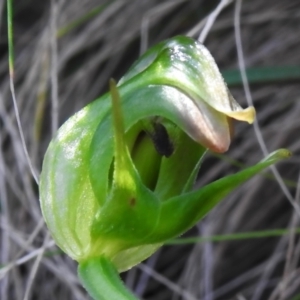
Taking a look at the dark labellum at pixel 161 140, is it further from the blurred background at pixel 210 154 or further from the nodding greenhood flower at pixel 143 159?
the blurred background at pixel 210 154

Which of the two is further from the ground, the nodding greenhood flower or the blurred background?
the nodding greenhood flower

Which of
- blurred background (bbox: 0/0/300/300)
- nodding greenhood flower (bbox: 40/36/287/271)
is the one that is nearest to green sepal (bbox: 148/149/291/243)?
nodding greenhood flower (bbox: 40/36/287/271)

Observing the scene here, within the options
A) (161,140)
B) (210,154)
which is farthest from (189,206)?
(210,154)

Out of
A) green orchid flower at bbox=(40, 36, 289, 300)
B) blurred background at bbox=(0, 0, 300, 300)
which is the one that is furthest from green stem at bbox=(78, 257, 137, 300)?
blurred background at bbox=(0, 0, 300, 300)

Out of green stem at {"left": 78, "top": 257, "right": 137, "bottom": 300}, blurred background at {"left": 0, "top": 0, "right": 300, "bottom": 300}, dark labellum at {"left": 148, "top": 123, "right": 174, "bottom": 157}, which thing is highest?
dark labellum at {"left": 148, "top": 123, "right": 174, "bottom": 157}

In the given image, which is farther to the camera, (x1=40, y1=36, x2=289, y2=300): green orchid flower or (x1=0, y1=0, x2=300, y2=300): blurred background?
(x1=0, y1=0, x2=300, y2=300): blurred background

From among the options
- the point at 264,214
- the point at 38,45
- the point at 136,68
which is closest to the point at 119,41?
the point at 38,45

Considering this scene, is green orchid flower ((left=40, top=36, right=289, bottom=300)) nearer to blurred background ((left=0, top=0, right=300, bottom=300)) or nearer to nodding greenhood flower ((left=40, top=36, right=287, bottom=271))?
nodding greenhood flower ((left=40, top=36, right=287, bottom=271))
